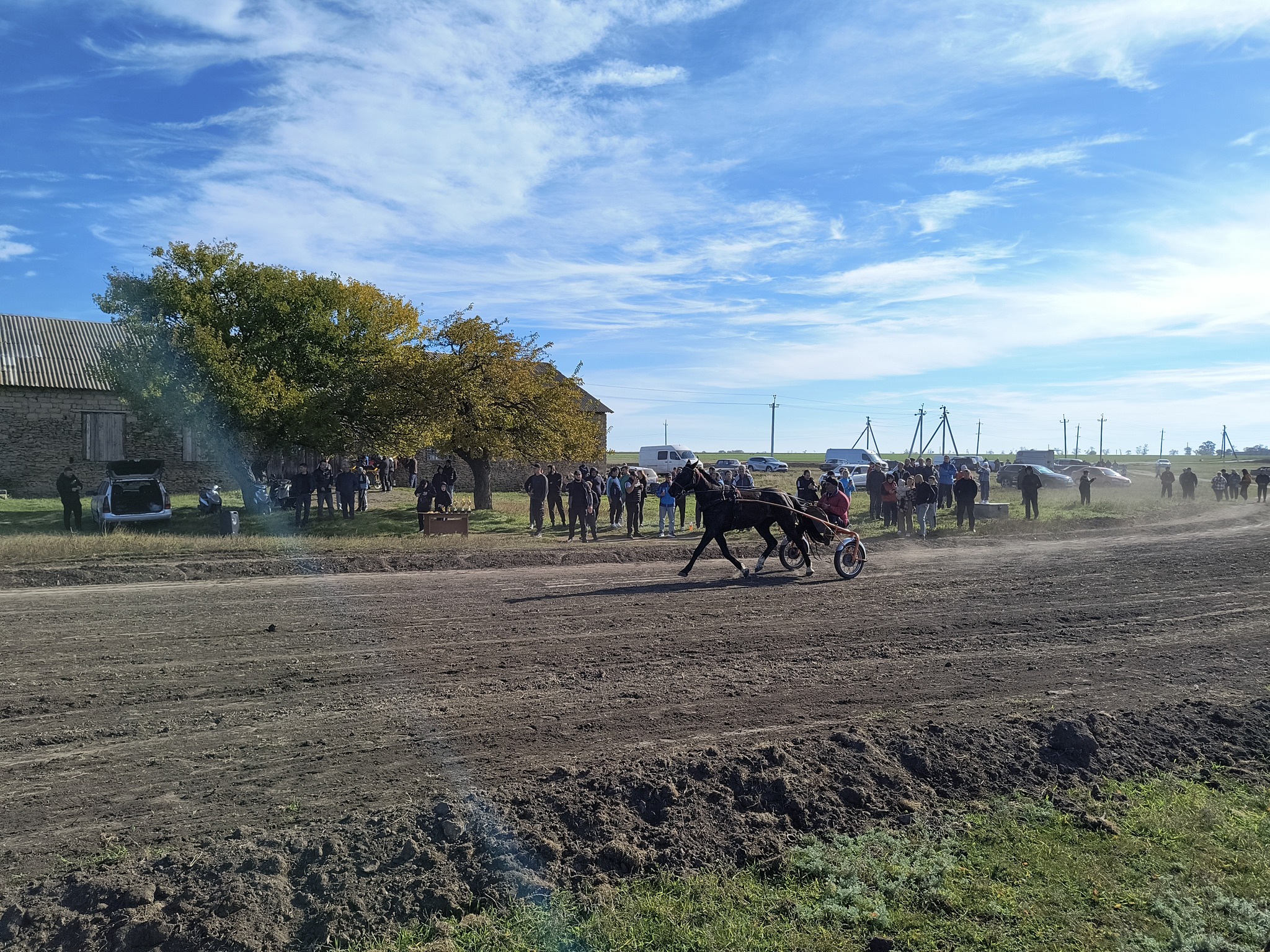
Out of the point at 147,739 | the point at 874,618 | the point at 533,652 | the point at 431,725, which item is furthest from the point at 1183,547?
the point at 147,739

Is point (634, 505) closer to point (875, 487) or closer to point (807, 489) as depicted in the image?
point (807, 489)

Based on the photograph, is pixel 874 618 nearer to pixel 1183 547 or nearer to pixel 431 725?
pixel 431 725

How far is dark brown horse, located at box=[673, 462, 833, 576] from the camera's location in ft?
45.9

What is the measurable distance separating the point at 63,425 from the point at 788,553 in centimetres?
3077

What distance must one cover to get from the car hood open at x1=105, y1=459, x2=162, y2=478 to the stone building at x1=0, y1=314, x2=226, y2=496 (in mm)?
9683

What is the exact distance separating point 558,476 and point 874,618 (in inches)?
520

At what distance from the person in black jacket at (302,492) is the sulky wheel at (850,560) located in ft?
47.9

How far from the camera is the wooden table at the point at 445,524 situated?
20.8m

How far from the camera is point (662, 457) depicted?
53438mm

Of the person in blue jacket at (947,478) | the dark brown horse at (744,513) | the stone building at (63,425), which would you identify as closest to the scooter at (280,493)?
the stone building at (63,425)

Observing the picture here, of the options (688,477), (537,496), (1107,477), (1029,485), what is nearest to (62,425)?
(537,496)

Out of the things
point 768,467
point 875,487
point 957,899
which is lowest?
point 957,899

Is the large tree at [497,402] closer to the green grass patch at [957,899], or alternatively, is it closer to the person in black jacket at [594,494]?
the person in black jacket at [594,494]

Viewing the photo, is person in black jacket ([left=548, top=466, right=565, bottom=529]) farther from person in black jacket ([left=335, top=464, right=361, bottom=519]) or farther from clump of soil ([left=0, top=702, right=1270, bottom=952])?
clump of soil ([left=0, top=702, right=1270, bottom=952])
